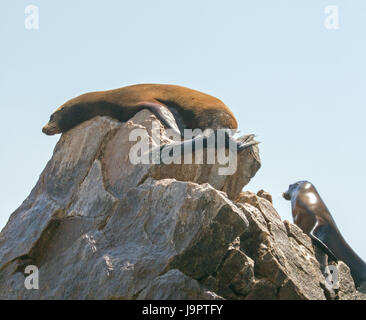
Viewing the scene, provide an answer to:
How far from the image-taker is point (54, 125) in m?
10.8

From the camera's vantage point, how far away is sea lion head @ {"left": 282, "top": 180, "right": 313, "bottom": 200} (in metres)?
12.9

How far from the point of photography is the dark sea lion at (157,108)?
9.74 m

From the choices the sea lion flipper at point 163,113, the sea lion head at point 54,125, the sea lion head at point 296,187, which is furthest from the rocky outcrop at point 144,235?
the sea lion head at point 296,187

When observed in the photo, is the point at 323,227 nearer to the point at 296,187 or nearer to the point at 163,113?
the point at 296,187

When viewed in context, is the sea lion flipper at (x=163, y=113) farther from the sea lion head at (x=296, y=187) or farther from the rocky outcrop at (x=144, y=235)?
the sea lion head at (x=296, y=187)

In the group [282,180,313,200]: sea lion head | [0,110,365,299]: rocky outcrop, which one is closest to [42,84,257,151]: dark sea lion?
[0,110,365,299]: rocky outcrop

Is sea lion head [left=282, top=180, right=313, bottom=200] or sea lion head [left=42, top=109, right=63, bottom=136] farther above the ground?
sea lion head [left=42, top=109, right=63, bottom=136]

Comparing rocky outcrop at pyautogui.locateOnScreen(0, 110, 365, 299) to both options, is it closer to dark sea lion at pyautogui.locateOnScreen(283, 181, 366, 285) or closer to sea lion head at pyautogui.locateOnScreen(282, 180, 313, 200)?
dark sea lion at pyautogui.locateOnScreen(283, 181, 366, 285)

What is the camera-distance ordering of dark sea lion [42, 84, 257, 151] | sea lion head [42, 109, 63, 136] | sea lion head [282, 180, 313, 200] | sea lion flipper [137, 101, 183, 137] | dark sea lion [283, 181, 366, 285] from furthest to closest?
sea lion head [282, 180, 313, 200] < dark sea lion [283, 181, 366, 285] < sea lion head [42, 109, 63, 136] < dark sea lion [42, 84, 257, 151] < sea lion flipper [137, 101, 183, 137]

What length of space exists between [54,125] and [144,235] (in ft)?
12.9

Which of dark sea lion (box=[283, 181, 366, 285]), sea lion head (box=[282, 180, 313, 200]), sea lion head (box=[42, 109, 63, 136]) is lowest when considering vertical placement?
dark sea lion (box=[283, 181, 366, 285])

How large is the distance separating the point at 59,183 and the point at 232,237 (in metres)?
3.28
